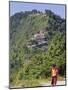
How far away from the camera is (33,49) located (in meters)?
2.18

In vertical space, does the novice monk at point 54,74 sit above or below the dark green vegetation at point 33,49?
below

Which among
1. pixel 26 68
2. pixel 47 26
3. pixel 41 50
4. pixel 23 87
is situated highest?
pixel 47 26

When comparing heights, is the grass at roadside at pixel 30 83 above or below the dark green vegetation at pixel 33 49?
below

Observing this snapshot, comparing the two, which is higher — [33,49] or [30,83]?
[33,49]

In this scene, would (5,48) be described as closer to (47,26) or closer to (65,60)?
(47,26)

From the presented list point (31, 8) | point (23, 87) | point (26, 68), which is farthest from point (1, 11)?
point (23, 87)

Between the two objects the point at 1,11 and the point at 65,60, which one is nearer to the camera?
the point at 1,11

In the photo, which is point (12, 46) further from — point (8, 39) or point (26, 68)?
point (26, 68)

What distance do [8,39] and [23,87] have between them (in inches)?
18.1

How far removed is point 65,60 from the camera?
2.26m

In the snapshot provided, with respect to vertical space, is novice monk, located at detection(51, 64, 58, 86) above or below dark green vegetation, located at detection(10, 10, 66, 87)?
below

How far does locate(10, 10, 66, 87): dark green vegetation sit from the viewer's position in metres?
2.14

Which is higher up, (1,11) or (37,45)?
(1,11)

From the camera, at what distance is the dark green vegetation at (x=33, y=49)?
214 cm
